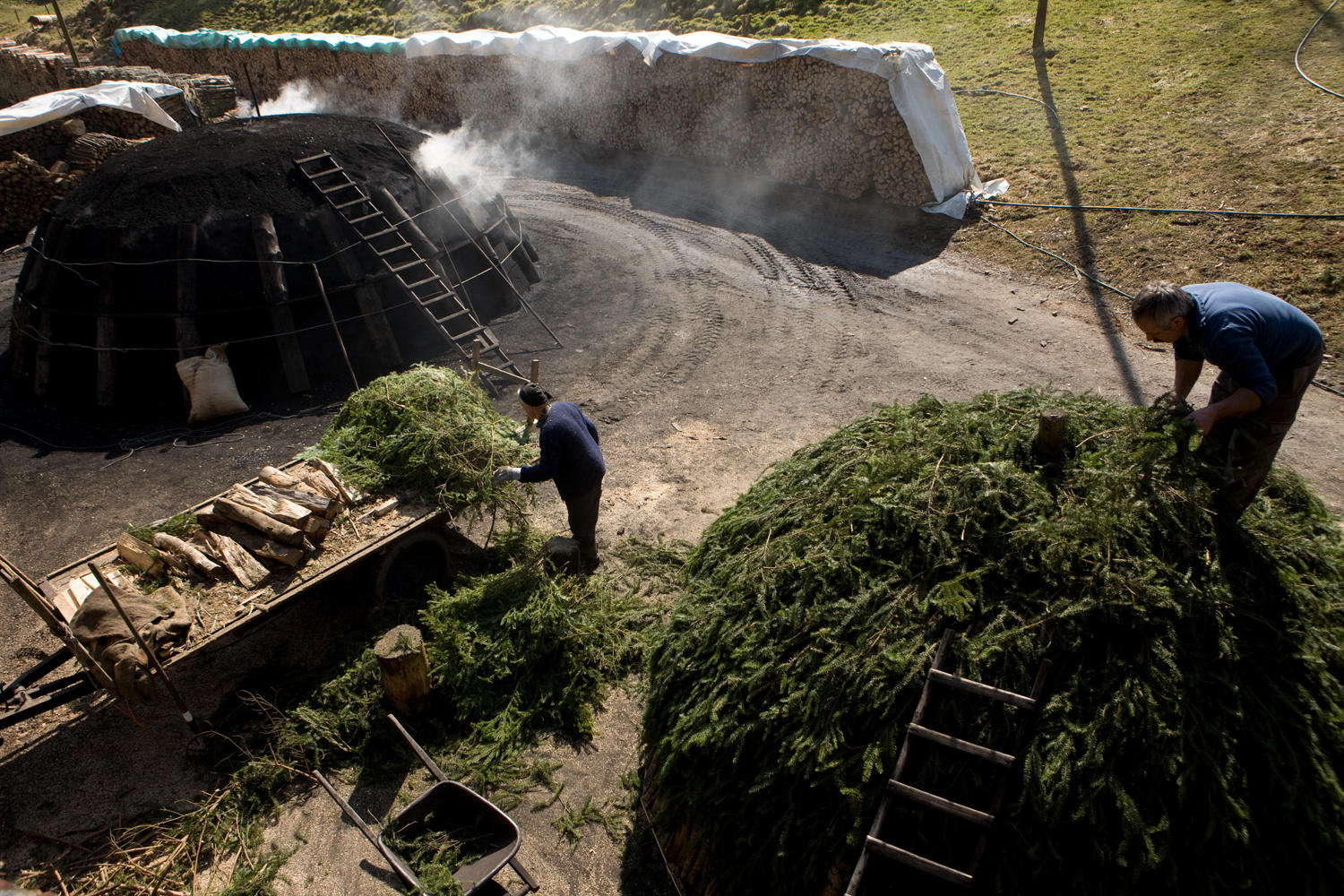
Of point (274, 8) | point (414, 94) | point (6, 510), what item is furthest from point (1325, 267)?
point (274, 8)

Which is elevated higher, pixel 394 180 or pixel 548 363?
pixel 394 180

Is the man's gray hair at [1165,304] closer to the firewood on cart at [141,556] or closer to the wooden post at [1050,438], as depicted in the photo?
the wooden post at [1050,438]

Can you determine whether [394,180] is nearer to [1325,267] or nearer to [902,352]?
[902,352]

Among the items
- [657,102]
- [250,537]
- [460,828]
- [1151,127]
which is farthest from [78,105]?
[1151,127]

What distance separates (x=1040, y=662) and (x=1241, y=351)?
7.79 feet

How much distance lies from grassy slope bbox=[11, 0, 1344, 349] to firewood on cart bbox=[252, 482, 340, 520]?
38.5 ft

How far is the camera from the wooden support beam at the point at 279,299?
1148 cm

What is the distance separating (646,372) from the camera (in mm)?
12039

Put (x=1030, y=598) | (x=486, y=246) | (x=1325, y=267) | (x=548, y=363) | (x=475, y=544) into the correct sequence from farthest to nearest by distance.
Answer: (x=486, y=246) → (x=548, y=363) → (x=1325, y=267) → (x=475, y=544) → (x=1030, y=598)

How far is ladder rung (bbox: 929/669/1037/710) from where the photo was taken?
3629mm

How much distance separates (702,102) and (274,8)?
30058mm

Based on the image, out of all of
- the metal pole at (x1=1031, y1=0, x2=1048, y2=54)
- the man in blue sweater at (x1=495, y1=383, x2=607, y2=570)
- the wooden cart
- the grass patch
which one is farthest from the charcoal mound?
the metal pole at (x1=1031, y1=0, x2=1048, y2=54)

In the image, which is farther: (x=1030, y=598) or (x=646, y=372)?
(x=646, y=372)

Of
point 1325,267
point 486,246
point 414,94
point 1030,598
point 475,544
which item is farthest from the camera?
point 414,94
